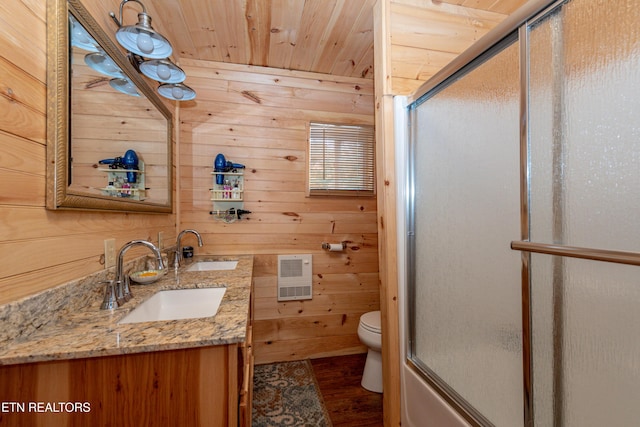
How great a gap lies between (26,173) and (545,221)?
5.11 feet

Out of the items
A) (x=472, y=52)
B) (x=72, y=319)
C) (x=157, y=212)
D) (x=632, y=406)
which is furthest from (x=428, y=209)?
(x=157, y=212)

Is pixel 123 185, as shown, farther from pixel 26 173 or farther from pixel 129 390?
pixel 129 390

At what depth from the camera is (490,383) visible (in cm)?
100

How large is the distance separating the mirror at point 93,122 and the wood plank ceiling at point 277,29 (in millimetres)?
487

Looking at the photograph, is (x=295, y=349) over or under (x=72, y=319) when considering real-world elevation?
under

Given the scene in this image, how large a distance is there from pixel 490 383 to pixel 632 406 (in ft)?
1.18

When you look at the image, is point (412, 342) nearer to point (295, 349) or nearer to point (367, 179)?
point (295, 349)

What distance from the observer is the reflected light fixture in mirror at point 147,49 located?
1140mm

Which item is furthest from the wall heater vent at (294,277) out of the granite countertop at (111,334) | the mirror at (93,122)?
the granite countertop at (111,334)

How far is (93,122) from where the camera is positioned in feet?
3.45

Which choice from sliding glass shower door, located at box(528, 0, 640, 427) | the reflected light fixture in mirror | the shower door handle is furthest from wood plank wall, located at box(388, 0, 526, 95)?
the reflected light fixture in mirror

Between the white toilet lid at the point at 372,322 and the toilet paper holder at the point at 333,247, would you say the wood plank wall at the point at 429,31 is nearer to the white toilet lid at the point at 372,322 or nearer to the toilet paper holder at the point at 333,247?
the toilet paper holder at the point at 333,247

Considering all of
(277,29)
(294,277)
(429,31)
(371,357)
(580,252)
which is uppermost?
(277,29)

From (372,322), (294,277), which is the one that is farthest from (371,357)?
(294,277)
